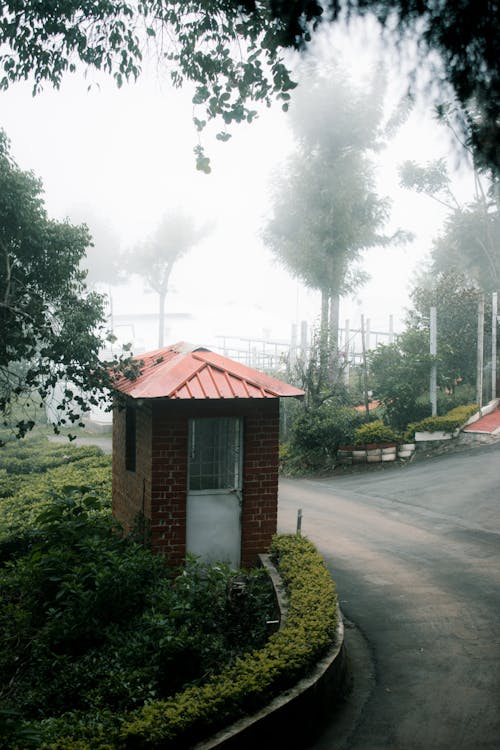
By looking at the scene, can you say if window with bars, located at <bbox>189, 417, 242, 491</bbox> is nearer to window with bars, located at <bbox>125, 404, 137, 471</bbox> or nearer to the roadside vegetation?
the roadside vegetation

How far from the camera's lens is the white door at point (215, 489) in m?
8.32

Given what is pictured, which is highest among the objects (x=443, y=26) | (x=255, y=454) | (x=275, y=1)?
(x=275, y=1)

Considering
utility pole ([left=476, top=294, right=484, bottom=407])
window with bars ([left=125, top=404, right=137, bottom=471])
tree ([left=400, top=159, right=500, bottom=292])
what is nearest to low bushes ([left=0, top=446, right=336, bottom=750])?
window with bars ([left=125, top=404, right=137, bottom=471])

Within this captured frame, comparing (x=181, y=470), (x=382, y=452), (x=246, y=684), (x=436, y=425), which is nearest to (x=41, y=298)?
(x=181, y=470)

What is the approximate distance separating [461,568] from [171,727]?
5726mm

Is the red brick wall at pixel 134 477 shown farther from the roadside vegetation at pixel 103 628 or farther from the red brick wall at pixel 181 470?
the roadside vegetation at pixel 103 628

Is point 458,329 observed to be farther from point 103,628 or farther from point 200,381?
point 103,628

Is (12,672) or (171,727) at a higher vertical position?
(171,727)

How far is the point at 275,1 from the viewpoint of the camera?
4117 mm

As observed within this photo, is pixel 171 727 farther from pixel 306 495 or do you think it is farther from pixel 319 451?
pixel 319 451

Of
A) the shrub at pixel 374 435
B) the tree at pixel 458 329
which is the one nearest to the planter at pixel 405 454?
the shrub at pixel 374 435

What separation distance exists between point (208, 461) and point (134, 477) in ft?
4.28

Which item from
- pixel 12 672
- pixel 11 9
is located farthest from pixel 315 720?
pixel 11 9

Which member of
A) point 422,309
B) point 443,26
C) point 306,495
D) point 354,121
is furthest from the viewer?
point 354,121
